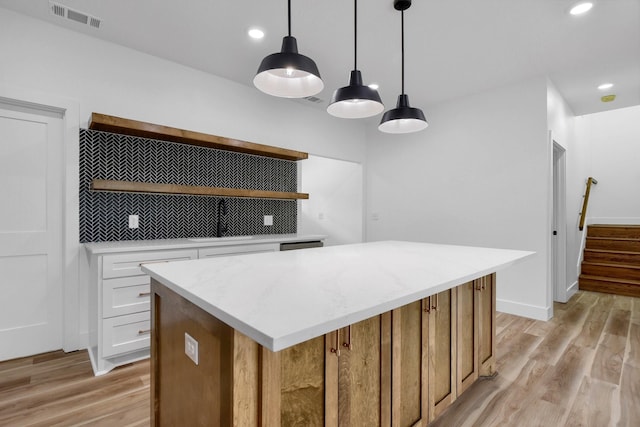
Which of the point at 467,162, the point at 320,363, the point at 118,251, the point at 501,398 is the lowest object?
the point at 501,398

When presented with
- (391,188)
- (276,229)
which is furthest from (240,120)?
(391,188)

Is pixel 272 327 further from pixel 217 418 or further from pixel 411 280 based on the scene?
pixel 411 280

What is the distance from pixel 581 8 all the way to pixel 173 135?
11.4 ft

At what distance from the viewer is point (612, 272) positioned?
4961mm

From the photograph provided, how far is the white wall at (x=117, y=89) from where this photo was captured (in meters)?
2.57

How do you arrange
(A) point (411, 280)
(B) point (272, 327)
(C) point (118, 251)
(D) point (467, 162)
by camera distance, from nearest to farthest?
(B) point (272, 327) → (A) point (411, 280) → (C) point (118, 251) → (D) point (467, 162)

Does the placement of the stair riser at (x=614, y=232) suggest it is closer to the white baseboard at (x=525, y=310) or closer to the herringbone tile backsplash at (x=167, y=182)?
the white baseboard at (x=525, y=310)

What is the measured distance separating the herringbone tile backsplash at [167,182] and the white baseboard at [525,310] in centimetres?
291

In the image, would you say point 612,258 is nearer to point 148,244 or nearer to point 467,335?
point 467,335

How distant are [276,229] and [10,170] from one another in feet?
8.49

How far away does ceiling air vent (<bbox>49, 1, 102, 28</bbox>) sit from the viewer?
2.45 m

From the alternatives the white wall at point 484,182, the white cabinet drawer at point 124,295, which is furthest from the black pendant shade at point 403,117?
the white cabinet drawer at point 124,295

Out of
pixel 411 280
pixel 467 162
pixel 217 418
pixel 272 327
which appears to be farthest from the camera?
pixel 467 162

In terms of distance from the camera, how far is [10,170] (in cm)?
260
